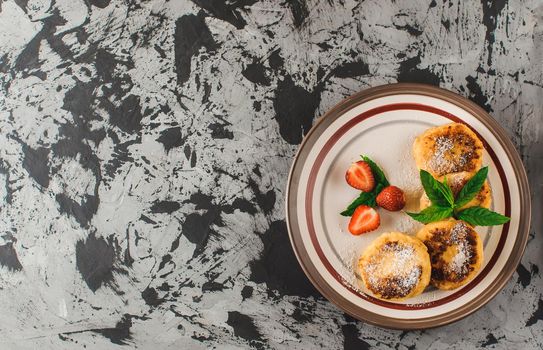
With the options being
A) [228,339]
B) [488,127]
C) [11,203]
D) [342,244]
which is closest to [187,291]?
[228,339]

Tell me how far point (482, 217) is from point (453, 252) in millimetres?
120

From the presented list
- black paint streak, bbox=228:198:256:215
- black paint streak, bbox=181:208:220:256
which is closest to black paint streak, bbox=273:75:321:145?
black paint streak, bbox=228:198:256:215

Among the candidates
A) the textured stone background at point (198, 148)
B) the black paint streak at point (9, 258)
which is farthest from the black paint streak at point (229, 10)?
the black paint streak at point (9, 258)

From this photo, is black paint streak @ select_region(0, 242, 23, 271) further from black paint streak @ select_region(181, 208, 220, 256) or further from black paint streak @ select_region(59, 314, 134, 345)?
black paint streak @ select_region(181, 208, 220, 256)

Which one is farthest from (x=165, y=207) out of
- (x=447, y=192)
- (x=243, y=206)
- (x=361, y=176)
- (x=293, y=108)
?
(x=447, y=192)

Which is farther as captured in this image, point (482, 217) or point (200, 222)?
point (200, 222)

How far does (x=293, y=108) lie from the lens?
5.62ft

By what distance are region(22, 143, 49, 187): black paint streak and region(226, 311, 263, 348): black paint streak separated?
0.73 metres

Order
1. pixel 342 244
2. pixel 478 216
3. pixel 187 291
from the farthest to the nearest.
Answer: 1. pixel 187 291
2. pixel 342 244
3. pixel 478 216

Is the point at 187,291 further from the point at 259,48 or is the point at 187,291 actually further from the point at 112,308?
the point at 259,48

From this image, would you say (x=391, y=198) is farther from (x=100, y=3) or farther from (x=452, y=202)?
(x=100, y=3)

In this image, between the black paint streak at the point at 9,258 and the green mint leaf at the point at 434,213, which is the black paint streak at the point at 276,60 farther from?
the black paint streak at the point at 9,258

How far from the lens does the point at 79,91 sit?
1786mm

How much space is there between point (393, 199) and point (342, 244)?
20 cm
